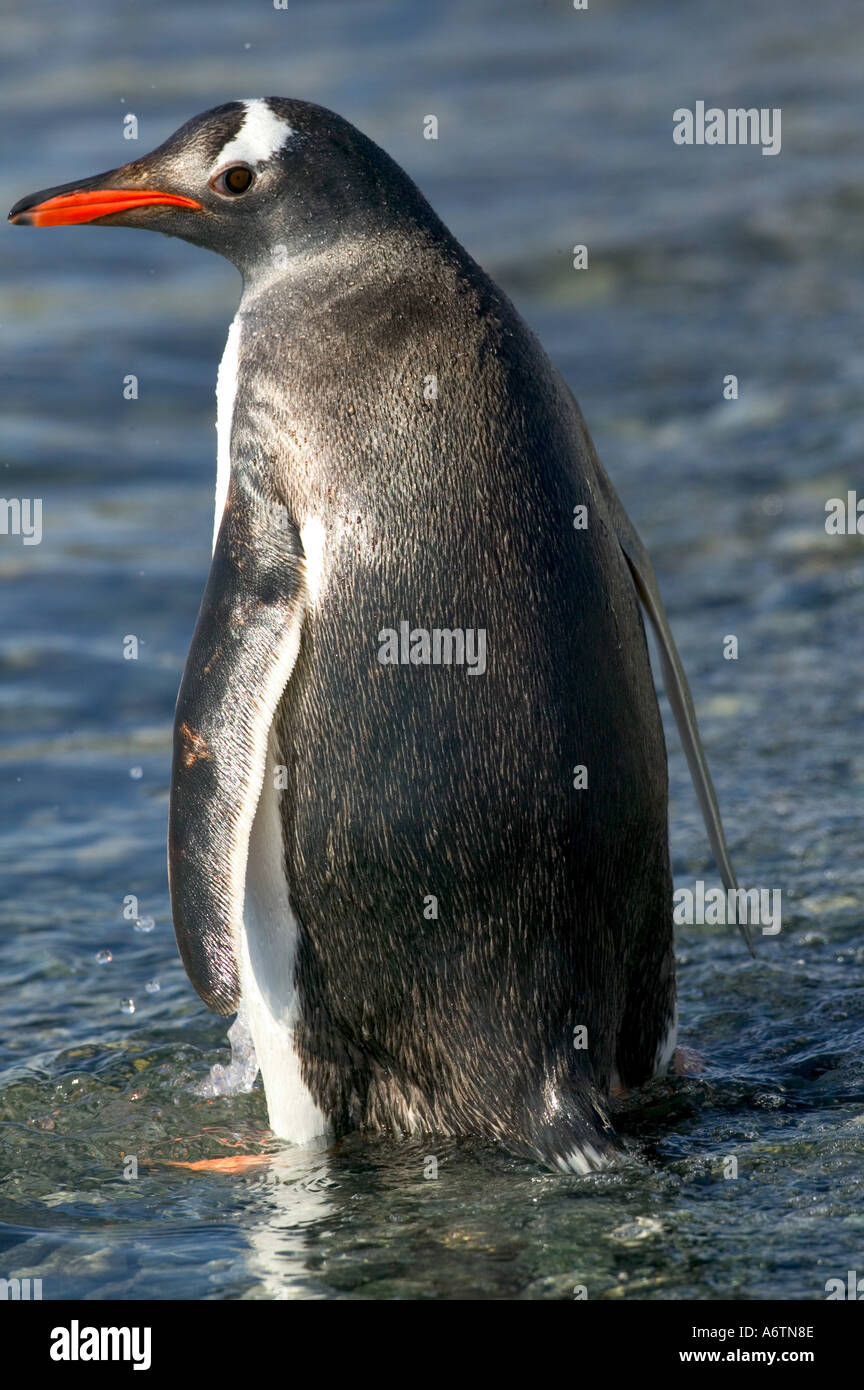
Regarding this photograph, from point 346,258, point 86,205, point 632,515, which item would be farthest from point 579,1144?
point 632,515

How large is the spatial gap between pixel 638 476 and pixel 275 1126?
5391mm

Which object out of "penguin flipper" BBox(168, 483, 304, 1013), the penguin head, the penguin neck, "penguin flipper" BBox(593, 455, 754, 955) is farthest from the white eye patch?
"penguin flipper" BBox(593, 455, 754, 955)

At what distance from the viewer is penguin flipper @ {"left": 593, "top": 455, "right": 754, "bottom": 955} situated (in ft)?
14.3

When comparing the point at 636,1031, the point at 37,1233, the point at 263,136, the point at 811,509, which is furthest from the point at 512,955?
the point at 811,509

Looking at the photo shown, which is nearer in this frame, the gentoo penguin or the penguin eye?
the gentoo penguin

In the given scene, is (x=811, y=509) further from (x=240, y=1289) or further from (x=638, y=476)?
(x=240, y=1289)

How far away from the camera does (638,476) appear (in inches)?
360

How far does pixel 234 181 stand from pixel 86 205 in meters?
0.39

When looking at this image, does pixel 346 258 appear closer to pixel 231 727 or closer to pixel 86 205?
pixel 86 205

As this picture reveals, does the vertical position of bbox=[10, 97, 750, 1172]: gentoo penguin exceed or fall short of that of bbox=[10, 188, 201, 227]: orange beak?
it falls short

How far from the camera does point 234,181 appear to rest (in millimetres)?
4258

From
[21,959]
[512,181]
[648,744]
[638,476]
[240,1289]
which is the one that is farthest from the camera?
[512,181]

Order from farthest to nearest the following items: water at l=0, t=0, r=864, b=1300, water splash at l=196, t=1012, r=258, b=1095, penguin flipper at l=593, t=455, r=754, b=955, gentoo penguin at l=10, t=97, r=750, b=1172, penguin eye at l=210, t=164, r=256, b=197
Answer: water splash at l=196, t=1012, r=258, b=1095, penguin flipper at l=593, t=455, r=754, b=955, penguin eye at l=210, t=164, r=256, b=197, gentoo penguin at l=10, t=97, r=750, b=1172, water at l=0, t=0, r=864, b=1300

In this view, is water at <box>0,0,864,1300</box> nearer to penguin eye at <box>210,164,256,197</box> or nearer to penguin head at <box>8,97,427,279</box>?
penguin head at <box>8,97,427,279</box>
